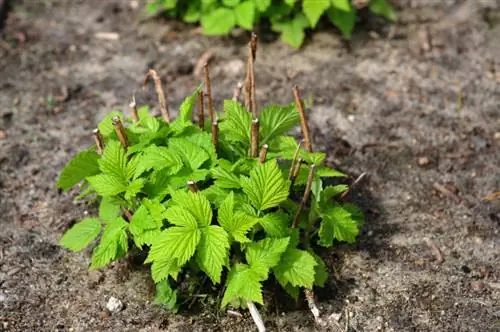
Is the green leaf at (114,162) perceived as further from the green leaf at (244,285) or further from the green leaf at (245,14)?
the green leaf at (245,14)

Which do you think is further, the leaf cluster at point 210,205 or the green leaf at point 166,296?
the green leaf at point 166,296

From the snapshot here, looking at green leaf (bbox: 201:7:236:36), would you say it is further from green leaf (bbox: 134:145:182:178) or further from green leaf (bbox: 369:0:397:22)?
green leaf (bbox: 134:145:182:178)

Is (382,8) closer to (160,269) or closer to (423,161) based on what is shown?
(423,161)

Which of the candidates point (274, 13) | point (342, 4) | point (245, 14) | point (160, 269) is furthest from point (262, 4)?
point (160, 269)

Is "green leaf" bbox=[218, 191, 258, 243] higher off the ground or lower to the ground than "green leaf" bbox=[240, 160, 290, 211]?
lower

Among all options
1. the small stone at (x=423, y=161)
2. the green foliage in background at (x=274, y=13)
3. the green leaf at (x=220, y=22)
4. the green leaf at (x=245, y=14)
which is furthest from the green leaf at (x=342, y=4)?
the small stone at (x=423, y=161)

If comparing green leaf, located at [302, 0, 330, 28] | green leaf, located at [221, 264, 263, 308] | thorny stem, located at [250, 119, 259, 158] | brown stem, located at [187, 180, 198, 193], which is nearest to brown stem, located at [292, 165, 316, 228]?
thorny stem, located at [250, 119, 259, 158]
